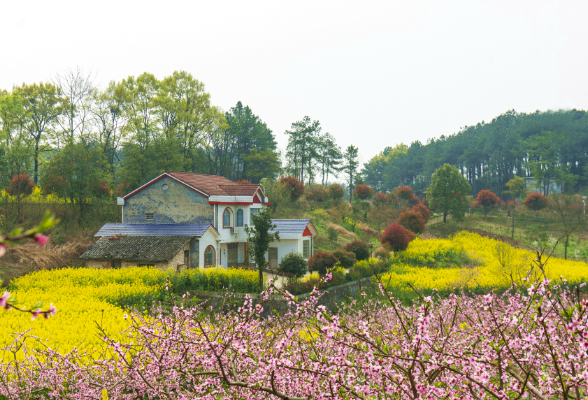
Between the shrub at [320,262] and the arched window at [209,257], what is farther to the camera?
the arched window at [209,257]

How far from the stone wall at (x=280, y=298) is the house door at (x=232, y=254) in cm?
849

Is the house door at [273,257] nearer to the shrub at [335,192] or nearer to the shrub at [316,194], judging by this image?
the shrub at [335,192]

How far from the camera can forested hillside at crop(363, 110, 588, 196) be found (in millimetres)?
52312

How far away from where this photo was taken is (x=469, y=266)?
86.2ft

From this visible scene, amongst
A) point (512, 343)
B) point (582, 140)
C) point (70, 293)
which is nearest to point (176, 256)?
point (70, 293)

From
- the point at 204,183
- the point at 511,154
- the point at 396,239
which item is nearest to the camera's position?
the point at 204,183

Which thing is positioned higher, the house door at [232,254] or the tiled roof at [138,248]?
the tiled roof at [138,248]

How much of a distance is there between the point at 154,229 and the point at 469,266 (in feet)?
65.7

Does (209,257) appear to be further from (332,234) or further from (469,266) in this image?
(469,266)

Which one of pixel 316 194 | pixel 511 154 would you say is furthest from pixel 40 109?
pixel 511 154

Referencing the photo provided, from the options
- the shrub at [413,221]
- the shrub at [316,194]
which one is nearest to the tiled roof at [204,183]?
the shrub at [413,221]

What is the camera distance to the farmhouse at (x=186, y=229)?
21734 millimetres

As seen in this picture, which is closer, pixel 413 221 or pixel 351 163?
pixel 413 221

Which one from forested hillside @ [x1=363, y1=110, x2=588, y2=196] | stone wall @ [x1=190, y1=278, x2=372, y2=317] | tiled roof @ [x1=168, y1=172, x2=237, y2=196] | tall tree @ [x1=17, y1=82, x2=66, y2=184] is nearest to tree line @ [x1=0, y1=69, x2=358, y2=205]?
tall tree @ [x1=17, y1=82, x2=66, y2=184]
